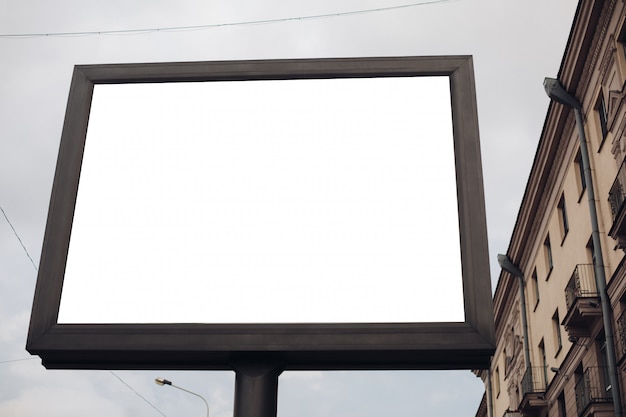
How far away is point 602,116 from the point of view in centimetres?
2547

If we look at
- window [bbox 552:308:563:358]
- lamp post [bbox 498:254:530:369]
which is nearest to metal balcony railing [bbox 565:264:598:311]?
window [bbox 552:308:563:358]

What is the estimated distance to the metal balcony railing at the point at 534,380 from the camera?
3338 cm

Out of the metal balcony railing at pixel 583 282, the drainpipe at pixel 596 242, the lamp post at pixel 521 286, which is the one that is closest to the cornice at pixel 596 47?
the drainpipe at pixel 596 242

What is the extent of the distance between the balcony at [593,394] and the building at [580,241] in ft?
0.10

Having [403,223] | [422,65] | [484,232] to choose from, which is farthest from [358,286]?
[422,65]

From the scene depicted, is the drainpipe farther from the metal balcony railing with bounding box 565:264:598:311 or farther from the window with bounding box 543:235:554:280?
the window with bounding box 543:235:554:280

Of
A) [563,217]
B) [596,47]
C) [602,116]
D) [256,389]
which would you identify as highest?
[596,47]

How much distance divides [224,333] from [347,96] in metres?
1.15

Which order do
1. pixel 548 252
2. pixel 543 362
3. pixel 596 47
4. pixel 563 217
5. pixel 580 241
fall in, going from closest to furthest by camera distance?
pixel 596 47 → pixel 580 241 → pixel 563 217 → pixel 548 252 → pixel 543 362

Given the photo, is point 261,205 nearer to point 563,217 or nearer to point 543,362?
point 563,217

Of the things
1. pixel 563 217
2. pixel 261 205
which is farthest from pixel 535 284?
pixel 261 205

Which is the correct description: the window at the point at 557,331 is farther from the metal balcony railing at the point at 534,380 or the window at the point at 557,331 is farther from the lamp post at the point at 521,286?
the lamp post at the point at 521,286

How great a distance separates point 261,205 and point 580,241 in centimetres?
2605

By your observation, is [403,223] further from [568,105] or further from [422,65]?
[568,105]
